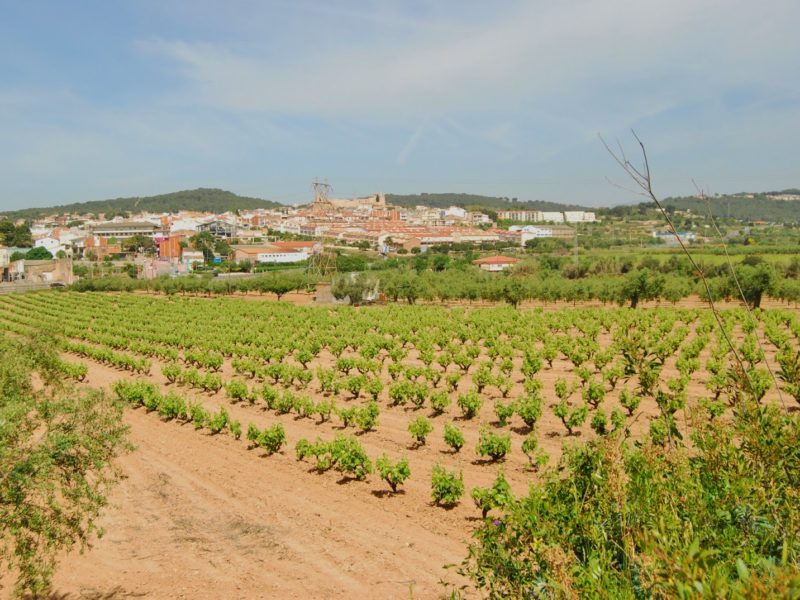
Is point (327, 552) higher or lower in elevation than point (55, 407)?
lower

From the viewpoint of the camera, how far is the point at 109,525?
13.1m

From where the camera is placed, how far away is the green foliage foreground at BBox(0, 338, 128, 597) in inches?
289

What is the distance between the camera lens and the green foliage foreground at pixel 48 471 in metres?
7.33

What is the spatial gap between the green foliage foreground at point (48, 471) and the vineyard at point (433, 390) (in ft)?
17.3

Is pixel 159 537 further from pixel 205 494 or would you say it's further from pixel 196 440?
pixel 196 440

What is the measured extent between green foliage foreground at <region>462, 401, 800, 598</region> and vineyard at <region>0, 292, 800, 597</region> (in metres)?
0.23

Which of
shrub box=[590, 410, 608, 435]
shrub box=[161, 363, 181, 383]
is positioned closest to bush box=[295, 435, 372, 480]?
shrub box=[590, 410, 608, 435]

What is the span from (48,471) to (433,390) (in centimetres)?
1682

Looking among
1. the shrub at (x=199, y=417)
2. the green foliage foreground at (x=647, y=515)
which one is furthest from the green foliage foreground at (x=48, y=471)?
the shrub at (x=199, y=417)

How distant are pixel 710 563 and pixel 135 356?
116 ft

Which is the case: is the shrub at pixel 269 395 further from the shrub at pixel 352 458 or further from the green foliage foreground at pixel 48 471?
the green foliage foreground at pixel 48 471

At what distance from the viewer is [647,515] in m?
4.97

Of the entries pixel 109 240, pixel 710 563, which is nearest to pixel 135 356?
pixel 710 563

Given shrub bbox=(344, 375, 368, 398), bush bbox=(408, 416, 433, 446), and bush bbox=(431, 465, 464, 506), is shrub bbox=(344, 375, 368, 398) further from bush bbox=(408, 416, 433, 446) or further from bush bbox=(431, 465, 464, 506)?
bush bbox=(431, 465, 464, 506)
